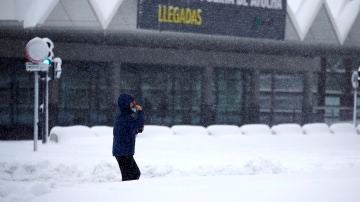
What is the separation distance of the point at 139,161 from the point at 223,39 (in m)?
11.7

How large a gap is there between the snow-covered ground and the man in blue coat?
2.72 ft

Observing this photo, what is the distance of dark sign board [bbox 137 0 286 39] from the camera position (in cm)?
1988

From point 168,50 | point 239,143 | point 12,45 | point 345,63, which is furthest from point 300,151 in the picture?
point 345,63

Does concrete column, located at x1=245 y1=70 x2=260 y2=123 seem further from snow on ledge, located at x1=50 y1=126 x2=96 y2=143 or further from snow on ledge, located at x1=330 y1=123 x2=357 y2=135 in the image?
snow on ledge, located at x1=50 y1=126 x2=96 y2=143

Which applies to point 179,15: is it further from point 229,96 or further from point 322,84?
point 322,84

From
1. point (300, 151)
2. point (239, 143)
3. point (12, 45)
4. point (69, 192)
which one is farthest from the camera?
point (12, 45)

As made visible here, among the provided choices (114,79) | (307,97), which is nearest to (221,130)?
(114,79)

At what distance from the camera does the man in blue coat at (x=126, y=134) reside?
7.31 metres

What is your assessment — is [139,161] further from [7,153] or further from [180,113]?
[180,113]

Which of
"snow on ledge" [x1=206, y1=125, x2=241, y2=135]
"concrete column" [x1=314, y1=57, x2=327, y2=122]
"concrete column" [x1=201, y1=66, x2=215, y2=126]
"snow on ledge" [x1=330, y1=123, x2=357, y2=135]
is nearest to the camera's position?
"snow on ledge" [x1=206, y1=125, x2=241, y2=135]

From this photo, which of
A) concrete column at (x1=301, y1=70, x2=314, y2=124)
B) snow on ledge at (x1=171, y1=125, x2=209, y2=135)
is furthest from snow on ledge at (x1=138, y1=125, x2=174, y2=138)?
concrete column at (x1=301, y1=70, x2=314, y2=124)

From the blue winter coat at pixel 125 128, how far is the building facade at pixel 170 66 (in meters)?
11.8

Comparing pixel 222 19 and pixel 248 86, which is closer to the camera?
pixel 222 19

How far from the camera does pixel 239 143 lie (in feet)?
54.2
